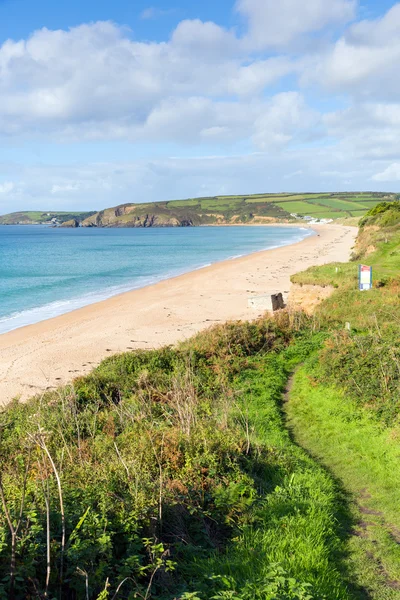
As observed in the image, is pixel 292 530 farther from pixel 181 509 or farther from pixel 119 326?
pixel 119 326

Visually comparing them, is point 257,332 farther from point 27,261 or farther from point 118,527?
point 27,261

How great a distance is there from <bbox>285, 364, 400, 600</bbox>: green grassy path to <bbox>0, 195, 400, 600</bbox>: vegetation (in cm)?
3

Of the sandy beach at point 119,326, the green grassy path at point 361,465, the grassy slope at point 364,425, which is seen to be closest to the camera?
the green grassy path at point 361,465

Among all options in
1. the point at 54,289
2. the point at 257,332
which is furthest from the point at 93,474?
the point at 54,289

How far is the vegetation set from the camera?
550 cm

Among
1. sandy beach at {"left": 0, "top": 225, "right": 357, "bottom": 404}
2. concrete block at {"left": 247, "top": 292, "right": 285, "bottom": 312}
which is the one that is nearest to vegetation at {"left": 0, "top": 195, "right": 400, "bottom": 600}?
sandy beach at {"left": 0, "top": 225, "right": 357, "bottom": 404}

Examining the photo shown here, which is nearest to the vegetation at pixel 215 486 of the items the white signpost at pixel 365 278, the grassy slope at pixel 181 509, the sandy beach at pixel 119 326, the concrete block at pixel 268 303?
the grassy slope at pixel 181 509

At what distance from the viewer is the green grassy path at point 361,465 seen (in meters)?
6.70

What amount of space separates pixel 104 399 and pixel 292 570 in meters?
8.94

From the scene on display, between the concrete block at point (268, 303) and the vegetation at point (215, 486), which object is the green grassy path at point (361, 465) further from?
the concrete block at point (268, 303)

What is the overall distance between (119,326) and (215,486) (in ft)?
73.5

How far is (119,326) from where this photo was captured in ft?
97.2

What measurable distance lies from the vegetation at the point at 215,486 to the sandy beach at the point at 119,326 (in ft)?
19.6

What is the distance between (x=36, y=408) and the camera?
1286 cm
